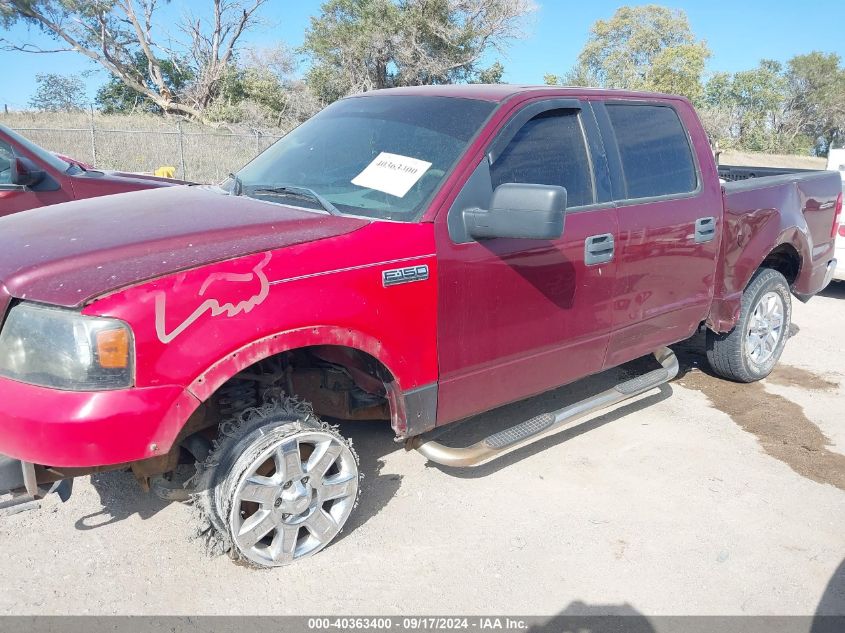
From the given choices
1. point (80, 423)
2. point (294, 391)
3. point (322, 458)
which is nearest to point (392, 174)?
point (294, 391)

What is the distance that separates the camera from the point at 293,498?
2898mm

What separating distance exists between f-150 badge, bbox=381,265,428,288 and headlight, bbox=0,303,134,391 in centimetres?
100

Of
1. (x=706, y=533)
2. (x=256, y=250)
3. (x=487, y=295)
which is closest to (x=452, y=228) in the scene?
(x=487, y=295)

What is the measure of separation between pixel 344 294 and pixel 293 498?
34.1 inches

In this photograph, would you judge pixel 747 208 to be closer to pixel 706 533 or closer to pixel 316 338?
pixel 706 533

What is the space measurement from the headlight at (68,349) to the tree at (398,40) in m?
26.6

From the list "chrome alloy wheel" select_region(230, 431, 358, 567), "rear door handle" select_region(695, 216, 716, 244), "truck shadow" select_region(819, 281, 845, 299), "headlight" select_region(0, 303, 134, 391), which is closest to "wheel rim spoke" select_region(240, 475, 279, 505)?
"chrome alloy wheel" select_region(230, 431, 358, 567)

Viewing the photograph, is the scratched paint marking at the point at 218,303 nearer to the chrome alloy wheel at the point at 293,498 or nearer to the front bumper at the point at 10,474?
the chrome alloy wheel at the point at 293,498

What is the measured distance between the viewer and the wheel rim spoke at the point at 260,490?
9.07 ft

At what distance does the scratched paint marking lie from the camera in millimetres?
2332

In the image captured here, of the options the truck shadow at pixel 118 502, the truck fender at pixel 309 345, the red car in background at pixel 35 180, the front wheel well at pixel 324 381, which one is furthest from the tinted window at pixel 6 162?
the truck fender at pixel 309 345

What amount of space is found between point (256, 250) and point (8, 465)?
1.12 metres

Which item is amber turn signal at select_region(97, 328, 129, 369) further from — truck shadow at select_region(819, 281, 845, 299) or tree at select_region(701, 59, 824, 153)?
tree at select_region(701, 59, 824, 153)

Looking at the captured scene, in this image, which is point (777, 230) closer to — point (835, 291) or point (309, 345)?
point (309, 345)
